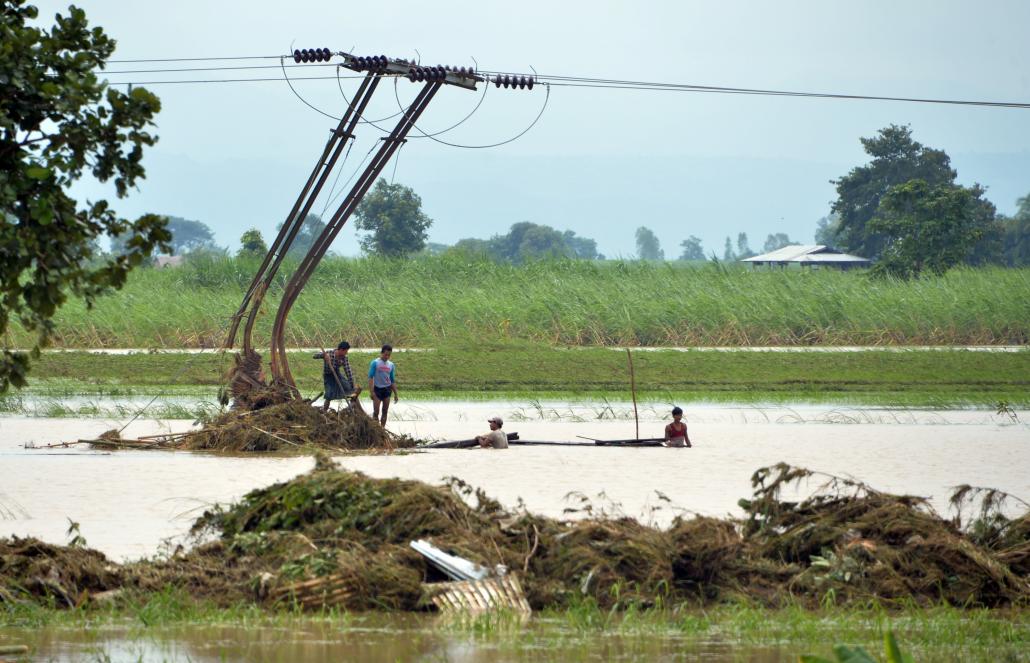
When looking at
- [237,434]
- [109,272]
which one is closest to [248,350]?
[237,434]

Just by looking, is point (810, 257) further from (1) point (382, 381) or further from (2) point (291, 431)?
(2) point (291, 431)

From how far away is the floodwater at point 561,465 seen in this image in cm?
1124

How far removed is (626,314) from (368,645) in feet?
88.3

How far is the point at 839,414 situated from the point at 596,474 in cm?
859

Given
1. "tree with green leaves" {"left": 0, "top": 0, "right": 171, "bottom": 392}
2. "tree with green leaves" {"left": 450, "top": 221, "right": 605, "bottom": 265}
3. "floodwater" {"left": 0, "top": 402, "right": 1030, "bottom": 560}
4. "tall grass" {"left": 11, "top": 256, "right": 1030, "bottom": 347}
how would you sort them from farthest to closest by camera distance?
"tree with green leaves" {"left": 450, "top": 221, "right": 605, "bottom": 265} < "tall grass" {"left": 11, "top": 256, "right": 1030, "bottom": 347} < "floodwater" {"left": 0, "top": 402, "right": 1030, "bottom": 560} < "tree with green leaves" {"left": 0, "top": 0, "right": 171, "bottom": 392}

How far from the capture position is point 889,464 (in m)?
15.2

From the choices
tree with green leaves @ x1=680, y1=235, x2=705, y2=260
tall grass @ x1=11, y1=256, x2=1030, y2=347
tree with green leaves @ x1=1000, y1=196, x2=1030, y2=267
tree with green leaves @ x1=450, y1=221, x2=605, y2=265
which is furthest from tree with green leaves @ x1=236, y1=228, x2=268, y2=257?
tree with green leaves @ x1=680, y1=235, x2=705, y2=260

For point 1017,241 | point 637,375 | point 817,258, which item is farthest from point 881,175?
point 637,375

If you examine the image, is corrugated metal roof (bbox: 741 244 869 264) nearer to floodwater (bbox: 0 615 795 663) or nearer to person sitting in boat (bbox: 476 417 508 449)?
person sitting in boat (bbox: 476 417 508 449)

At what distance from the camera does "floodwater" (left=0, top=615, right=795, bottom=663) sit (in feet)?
22.6

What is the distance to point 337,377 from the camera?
1661 centimetres

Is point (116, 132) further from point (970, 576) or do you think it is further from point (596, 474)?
point (596, 474)

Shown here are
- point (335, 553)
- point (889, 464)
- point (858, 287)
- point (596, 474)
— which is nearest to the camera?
point (335, 553)

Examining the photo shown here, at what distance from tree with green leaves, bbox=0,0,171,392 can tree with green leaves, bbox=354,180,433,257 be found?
5604 centimetres
